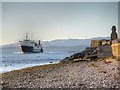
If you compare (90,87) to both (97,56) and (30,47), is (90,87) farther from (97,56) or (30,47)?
(30,47)

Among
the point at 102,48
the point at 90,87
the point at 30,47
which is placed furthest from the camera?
the point at 30,47

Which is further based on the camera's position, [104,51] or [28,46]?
[28,46]

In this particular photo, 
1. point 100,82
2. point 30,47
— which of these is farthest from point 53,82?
→ point 30,47

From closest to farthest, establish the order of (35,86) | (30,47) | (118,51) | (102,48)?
(35,86) < (118,51) < (102,48) < (30,47)

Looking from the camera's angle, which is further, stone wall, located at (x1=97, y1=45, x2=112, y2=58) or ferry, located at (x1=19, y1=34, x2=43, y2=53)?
ferry, located at (x1=19, y1=34, x2=43, y2=53)

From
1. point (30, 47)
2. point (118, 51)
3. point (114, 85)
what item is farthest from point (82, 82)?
point (30, 47)

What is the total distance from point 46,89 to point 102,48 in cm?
2468

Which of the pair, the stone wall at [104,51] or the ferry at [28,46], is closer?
the stone wall at [104,51]

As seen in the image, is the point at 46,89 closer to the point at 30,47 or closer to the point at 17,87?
the point at 17,87

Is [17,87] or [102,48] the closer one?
[17,87]

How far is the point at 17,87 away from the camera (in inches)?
753

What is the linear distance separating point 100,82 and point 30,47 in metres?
118

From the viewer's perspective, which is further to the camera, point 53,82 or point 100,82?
Answer: point 53,82

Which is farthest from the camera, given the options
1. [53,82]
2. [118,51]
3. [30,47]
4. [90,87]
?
[30,47]
